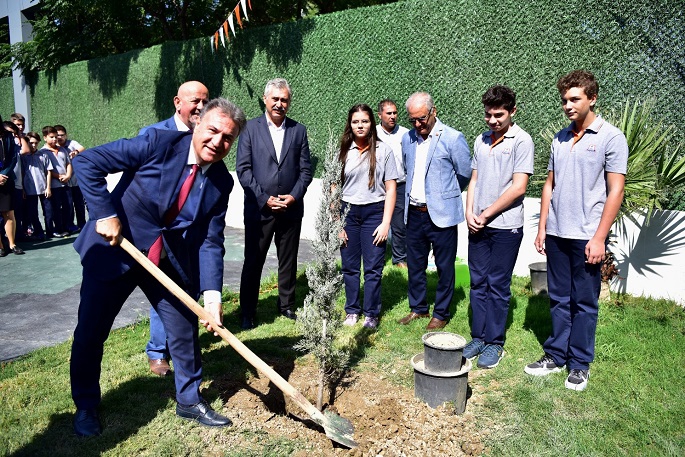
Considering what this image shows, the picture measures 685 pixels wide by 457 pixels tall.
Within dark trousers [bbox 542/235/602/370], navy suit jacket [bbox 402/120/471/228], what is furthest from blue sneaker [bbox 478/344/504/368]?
navy suit jacket [bbox 402/120/471/228]

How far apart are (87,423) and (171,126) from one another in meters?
2.50

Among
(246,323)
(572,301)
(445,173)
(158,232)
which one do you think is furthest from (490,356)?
(158,232)

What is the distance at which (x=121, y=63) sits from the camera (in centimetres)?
1592

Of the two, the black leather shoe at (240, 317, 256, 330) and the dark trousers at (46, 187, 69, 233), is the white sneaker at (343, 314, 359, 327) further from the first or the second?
the dark trousers at (46, 187, 69, 233)

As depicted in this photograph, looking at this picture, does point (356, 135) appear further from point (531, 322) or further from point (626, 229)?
point (626, 229)

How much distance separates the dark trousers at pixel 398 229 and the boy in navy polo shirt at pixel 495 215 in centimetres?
289

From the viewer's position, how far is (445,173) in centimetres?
547

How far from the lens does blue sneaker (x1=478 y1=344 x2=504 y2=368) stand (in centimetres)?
497

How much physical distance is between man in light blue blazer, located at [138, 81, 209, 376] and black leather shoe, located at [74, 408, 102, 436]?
0.93 m

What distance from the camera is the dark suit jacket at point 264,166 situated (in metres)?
5.91

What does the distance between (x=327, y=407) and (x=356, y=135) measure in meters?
2.70

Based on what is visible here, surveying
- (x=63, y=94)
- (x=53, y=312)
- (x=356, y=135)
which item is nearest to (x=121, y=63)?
(x=63, y=94)

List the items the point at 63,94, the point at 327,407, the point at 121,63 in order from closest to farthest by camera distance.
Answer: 1. the point at 327,407
2. the point at 121,63
3. the point at 63,94

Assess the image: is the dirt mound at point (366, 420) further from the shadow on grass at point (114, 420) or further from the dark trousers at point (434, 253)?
the dark trousers at point (434, 253)
